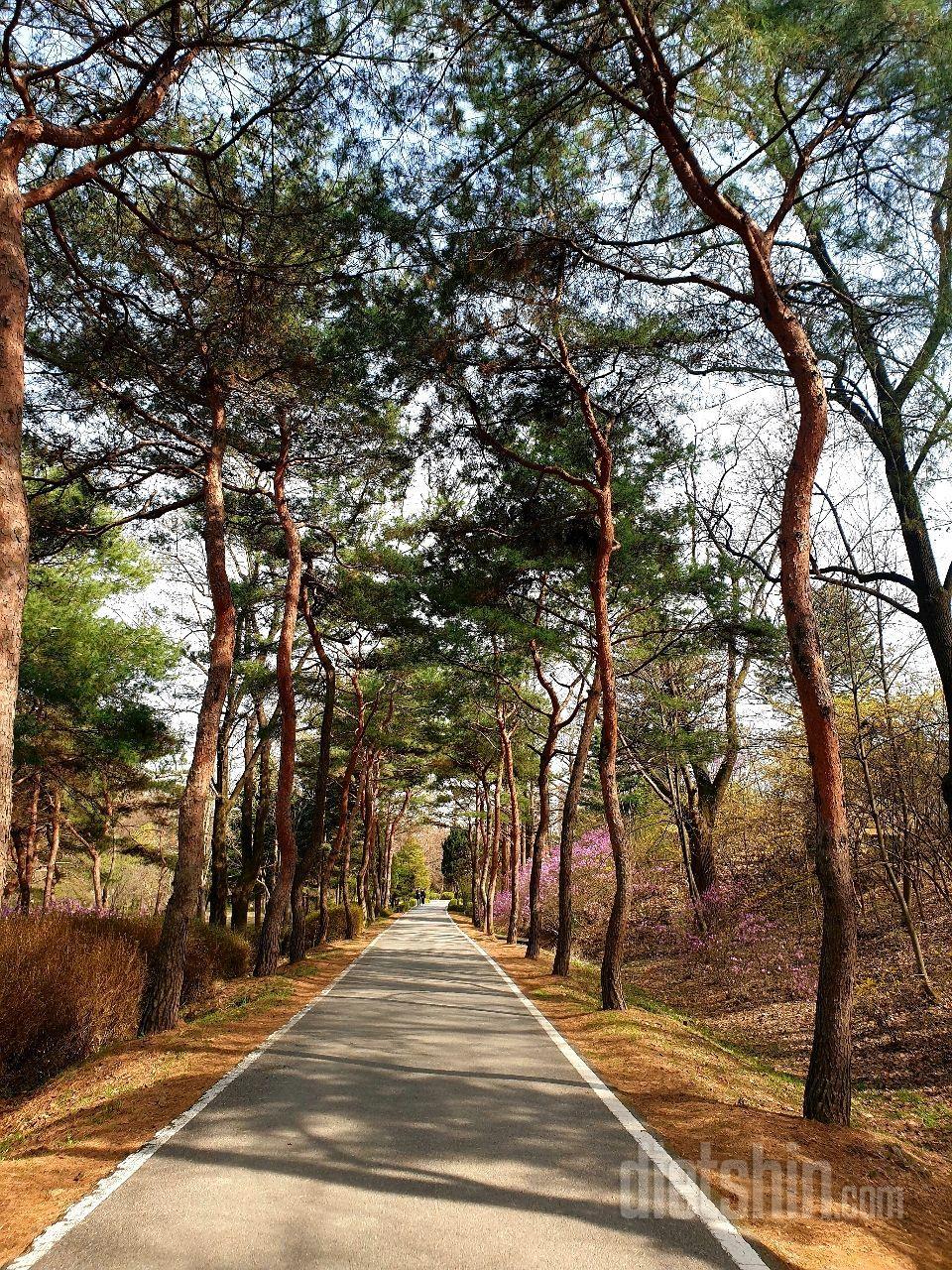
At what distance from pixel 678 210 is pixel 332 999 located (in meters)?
12.2

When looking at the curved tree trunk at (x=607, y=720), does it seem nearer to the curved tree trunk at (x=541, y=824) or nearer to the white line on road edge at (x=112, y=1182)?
the curved tree trunk at (x=541, y=824)

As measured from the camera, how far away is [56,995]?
8898mm

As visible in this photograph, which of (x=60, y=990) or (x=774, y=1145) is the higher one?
(x=60, y=990)

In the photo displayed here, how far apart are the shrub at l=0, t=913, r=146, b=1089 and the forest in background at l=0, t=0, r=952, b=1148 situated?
61 millimetres

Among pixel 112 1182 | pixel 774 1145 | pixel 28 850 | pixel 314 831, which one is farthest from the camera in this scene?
pixel 28 850

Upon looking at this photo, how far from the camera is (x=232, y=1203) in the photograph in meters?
4.24

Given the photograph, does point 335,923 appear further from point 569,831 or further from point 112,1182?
point 112,1182

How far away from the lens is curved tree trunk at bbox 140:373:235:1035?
10109 mm

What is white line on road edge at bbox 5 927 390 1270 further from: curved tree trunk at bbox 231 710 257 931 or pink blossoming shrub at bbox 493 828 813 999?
curved tree trunk at bbox 231 710 257 931

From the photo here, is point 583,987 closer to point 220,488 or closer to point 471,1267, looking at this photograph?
point 220,488

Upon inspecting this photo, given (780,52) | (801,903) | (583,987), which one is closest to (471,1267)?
(780,52)

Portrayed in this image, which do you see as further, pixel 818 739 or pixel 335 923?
pixel 335 923

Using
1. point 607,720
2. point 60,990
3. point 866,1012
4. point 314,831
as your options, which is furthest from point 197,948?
point 866,1012

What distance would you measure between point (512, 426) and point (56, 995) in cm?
1013
